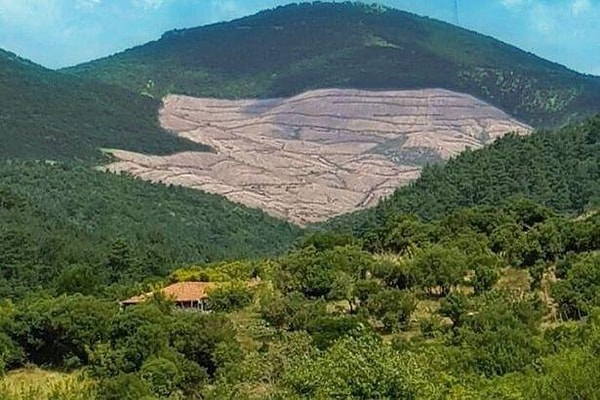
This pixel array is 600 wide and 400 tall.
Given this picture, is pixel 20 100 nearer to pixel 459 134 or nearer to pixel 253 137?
pixel 253 137

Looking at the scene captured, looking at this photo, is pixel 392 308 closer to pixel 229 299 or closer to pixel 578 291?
pixel 578 291

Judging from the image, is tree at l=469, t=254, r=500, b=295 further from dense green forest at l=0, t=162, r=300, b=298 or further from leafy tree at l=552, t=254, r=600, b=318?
dense green forest at l=0, t=162, r=300, b=298

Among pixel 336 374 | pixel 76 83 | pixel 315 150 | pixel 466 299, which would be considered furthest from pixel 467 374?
pixel 76 83

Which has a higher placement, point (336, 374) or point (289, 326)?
point (336, 374)

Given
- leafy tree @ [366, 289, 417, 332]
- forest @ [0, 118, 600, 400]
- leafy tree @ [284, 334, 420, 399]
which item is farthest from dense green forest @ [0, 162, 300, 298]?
leafy tree @ [284, 334, 420, 399]

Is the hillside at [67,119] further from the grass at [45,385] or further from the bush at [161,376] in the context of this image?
the bush at [161,376]

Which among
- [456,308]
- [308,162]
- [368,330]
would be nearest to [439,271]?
[456,308]

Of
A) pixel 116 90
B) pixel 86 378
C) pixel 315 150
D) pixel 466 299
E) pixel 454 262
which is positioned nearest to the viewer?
pixel 86 378
